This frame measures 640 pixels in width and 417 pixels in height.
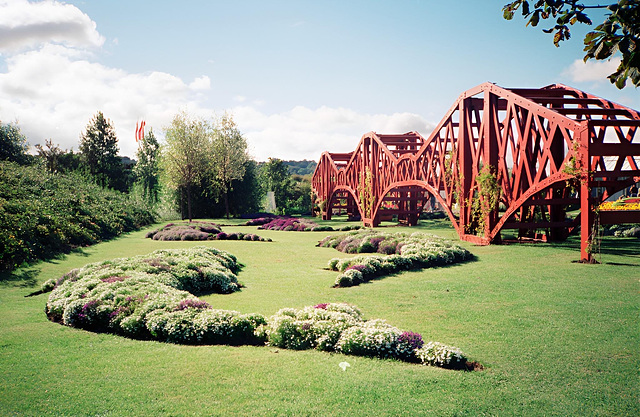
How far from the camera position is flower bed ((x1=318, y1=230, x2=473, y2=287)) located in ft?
50.1

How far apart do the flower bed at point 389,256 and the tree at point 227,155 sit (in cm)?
4054

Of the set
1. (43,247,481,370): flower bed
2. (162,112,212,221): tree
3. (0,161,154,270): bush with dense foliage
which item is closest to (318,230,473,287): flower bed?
(43,247,481,370): flower bed

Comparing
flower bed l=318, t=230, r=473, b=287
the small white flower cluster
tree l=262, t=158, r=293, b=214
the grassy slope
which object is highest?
tree l=262, t=158, r=293, b=214

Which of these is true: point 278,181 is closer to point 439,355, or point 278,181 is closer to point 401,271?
point 401,271

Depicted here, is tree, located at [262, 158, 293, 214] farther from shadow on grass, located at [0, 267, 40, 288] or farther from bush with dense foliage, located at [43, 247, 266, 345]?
bush with dense foliage, located at [43, 247, 266, 345]

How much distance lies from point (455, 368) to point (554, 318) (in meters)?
4.05

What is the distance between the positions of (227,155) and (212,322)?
56501mm

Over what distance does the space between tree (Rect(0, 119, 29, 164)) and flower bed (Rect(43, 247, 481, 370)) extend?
38373 millimetres

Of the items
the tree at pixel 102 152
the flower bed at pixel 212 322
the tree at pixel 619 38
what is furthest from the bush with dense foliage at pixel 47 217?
the tree at pixel 102 152

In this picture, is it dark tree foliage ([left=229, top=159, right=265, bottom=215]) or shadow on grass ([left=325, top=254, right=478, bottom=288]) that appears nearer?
shadow on grass ([left=325, top=254, right=478, bottom=288])

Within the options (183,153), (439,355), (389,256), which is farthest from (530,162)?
(183,153)

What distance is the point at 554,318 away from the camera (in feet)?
32.0

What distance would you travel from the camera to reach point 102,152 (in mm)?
73688

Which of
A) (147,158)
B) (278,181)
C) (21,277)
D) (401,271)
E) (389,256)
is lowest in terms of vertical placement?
(21,277)
